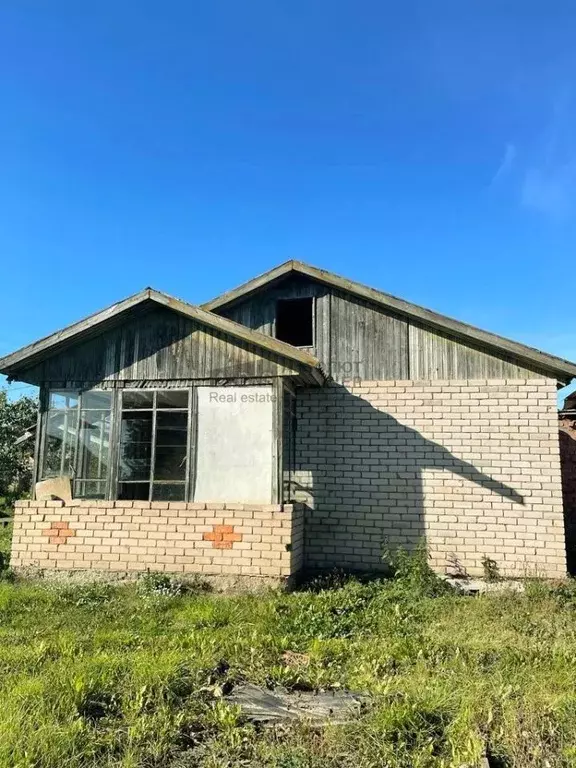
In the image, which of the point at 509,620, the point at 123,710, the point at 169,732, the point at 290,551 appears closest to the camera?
the point at 169,732

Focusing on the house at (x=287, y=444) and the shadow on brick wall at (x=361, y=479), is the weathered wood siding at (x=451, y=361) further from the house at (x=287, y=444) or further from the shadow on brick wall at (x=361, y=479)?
the shadow on brick wall at (x=361, y=479)

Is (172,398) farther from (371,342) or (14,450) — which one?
(14,450)

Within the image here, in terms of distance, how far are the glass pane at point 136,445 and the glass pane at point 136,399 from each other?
0.12m

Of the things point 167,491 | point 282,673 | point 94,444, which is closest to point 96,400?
point 94,444

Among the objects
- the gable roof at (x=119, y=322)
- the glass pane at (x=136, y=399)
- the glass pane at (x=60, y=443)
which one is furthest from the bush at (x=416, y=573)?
the glass pane at (x=60, y=443)

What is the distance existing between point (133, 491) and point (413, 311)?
5.06 meters

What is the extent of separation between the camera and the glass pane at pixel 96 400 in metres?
8.41

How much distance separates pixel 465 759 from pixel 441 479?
17.9 feet

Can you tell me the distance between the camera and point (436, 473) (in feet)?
28.2

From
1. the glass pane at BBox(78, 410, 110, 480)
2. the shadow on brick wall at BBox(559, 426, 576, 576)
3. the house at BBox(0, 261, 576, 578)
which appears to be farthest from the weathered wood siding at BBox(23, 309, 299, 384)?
the shadow on brick wall at BBox(559, 426, 576, 576)

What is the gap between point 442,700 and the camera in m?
3.93

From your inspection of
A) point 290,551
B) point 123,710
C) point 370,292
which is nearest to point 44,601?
point 290,551

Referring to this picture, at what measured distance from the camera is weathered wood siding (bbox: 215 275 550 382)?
8750mm

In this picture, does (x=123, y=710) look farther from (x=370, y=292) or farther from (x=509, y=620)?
(x=370, y=292)
